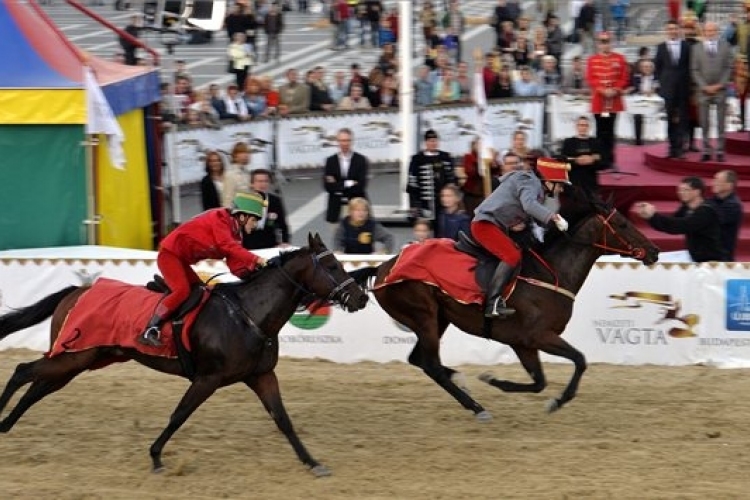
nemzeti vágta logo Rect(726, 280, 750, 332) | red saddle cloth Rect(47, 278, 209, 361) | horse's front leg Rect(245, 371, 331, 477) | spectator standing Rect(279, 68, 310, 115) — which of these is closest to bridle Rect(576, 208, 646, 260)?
nemzeti vágta logo Rect(726, 280, 750, 332)

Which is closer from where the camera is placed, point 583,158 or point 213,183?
point 583,158

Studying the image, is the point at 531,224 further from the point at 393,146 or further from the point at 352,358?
the point at 393,146

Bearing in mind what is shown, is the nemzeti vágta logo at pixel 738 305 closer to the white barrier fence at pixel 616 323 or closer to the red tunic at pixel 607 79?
the white barrier fence at pixel 616 323

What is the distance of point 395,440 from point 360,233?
3.68 metres

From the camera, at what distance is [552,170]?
1220cm

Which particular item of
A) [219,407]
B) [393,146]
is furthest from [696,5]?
[219,407]

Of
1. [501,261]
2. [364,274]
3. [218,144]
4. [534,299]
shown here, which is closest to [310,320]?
[364,274]

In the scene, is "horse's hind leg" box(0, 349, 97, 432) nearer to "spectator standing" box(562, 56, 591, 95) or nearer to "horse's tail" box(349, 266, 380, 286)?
"horse's tail" box(349, 266, 380, 286)

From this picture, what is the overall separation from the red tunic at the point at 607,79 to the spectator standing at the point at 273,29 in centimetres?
1775

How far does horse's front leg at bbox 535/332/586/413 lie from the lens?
12.1 meters

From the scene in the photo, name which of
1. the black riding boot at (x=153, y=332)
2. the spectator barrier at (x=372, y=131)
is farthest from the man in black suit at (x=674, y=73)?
the black riding boot at (x=153, y=332)

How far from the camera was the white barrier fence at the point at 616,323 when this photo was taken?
1443cm

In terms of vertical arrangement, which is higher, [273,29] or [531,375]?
[273,29]

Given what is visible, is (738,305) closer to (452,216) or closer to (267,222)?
(452,216)
